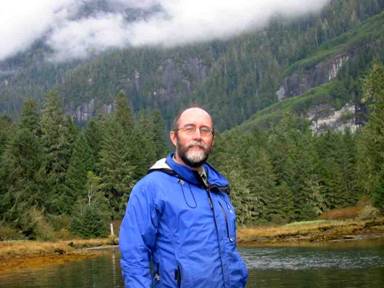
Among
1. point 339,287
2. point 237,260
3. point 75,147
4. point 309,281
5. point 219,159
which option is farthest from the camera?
point 219,159

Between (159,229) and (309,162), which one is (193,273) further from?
(309,162)

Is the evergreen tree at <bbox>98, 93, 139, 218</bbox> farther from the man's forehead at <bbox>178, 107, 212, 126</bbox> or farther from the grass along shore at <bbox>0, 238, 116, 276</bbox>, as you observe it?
the man's forehead at <bbox>178, 107, 212, 126</bbox>

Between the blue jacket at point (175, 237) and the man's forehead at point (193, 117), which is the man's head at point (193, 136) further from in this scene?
the blue jacket at point (175, 237)

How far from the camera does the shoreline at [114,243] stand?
40.1 m

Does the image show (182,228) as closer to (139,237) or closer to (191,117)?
(139,237)

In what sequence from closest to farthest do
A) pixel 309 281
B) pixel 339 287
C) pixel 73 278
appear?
pixel 339 287 < pixel 309 281 < pixel 73 278

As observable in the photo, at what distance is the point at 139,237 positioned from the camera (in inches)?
248

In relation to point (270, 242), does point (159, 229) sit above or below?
above

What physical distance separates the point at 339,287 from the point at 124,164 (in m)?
68.7

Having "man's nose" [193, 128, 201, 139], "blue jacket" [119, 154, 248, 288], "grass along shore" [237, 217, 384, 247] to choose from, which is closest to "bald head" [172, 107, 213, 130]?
"man's nose" [193, 128, 201, 139]

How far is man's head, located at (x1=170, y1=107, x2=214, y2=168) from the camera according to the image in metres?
6.69

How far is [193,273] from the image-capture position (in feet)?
20.7

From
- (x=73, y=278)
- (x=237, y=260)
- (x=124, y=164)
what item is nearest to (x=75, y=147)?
(x=124, y=164)

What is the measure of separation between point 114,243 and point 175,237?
51.9 metres
